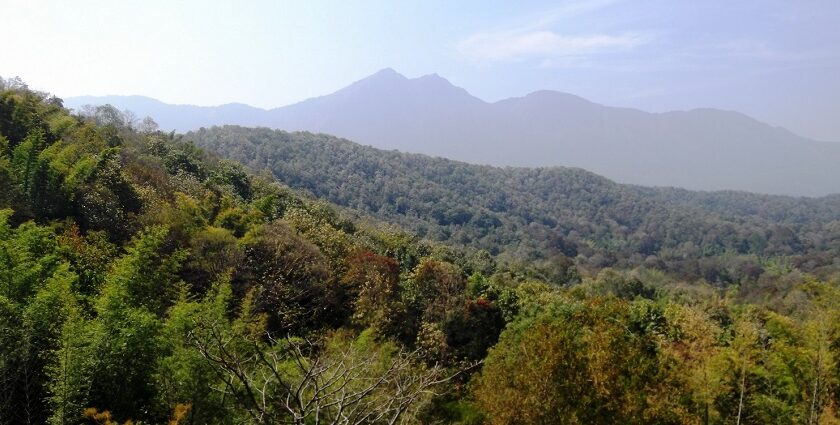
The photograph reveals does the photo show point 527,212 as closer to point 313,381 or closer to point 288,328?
point 288,328

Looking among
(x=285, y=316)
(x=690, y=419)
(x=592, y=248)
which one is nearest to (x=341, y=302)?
(x=285, y=316)

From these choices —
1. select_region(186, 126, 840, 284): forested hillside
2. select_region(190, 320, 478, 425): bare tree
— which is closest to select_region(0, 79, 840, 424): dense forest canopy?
select_region(190, 320, 478, 425): bare tree

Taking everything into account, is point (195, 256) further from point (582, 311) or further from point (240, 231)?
point (582, 311)

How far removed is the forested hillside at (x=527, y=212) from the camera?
69812mm

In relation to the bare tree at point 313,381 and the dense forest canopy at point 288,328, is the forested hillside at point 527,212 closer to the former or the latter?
the dense forest canopy at point 288,328

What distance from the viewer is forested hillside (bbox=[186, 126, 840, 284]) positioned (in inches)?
2749

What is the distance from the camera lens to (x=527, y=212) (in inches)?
3841

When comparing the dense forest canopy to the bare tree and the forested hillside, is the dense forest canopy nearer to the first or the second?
the bare tree

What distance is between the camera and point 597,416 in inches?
336

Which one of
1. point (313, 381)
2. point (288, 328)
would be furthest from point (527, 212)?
point (313, 381)

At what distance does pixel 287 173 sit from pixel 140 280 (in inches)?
2368

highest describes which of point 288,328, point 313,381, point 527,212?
point 313,381

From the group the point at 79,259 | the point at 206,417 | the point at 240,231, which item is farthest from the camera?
the point at 240,231

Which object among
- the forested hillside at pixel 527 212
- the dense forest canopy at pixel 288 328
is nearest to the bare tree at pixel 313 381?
the dense forest canopy at pixel 288 328
